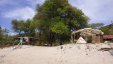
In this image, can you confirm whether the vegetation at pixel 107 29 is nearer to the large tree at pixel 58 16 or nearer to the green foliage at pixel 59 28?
the large tree at pixel 58 16

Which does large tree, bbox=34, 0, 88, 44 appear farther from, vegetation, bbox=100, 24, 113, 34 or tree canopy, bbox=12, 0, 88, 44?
vegetation, bbox=100, 24, 113, 34

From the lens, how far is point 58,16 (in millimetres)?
36031

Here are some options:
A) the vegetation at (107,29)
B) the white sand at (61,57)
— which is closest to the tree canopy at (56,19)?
the vegetation at (107,29)

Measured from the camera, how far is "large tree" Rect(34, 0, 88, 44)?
3569 cm

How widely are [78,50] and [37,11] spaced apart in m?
20.3

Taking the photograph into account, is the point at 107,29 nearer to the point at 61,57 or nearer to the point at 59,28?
the point at 59,28

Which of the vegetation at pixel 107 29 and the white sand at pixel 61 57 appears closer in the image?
the white sand at pixel 61 57

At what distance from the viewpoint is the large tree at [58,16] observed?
117ft

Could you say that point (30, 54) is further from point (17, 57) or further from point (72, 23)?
point (72, 23)

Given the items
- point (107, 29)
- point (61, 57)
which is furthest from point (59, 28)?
point (61, 57)

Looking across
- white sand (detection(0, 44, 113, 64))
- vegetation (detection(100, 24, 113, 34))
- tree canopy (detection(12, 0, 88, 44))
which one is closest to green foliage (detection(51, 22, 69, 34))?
tree canopy (detection(12, 0, 88, 44))

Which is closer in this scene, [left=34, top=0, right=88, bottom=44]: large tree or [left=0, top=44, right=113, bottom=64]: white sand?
[left=0, top=44, right=113, bottom=64]: white sand

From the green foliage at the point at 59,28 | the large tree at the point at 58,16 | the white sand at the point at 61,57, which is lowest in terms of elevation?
the white sand at the point at 61,57

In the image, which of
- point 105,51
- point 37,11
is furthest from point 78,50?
point 37,11
